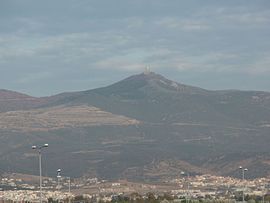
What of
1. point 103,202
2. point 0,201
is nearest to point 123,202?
point 103,202

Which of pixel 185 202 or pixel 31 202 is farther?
pixel 31 202

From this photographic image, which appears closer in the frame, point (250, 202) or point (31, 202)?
point (250, 202)

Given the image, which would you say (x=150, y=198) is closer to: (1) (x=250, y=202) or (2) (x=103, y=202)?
(2) (x=103, y=202)

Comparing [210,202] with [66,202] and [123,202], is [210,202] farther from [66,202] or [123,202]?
[66,202]

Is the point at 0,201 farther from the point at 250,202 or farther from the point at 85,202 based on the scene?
the point at 250,202

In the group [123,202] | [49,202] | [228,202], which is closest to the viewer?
[228,202]

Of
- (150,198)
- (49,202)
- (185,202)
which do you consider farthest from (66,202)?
(185,202)

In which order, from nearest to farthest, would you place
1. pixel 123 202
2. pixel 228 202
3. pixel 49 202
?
pixel 228 202 → pixel 123 202 → pixel 49 202

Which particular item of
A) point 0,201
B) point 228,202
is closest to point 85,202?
point 0,201
